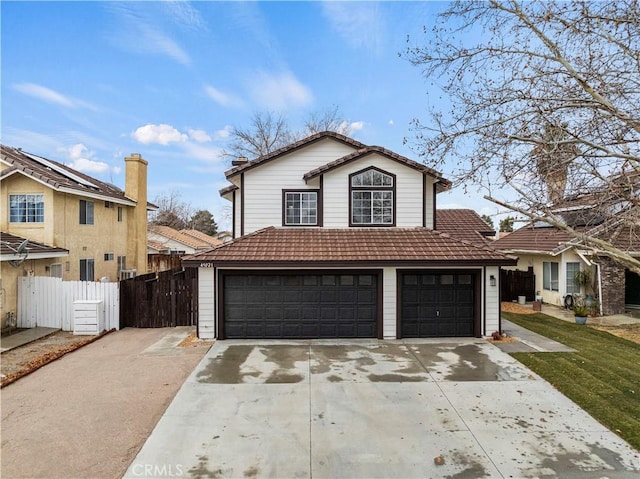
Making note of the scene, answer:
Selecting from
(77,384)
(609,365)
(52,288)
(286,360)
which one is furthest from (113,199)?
(609,365)

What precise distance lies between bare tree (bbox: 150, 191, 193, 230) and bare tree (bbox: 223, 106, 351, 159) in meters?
24.4

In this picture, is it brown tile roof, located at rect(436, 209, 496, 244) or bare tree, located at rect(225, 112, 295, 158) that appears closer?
brown tile roof, located at rect(436, 209, 496, 244)

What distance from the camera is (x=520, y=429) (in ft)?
19.1

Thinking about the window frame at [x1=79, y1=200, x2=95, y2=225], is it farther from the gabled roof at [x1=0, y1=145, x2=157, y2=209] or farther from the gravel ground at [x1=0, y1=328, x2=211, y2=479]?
the gravel ground at [x1=0, y1=328, x2=211, y2=479]

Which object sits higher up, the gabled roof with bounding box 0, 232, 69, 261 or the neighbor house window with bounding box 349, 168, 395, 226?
the neighbor house window with bounding box 349, 168, 395, 226

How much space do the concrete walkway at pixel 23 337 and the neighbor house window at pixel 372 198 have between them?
1035 cm

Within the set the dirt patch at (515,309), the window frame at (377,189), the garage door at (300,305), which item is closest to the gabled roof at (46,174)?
the garage door at (300,305)

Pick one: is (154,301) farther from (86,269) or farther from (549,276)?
(549,276)

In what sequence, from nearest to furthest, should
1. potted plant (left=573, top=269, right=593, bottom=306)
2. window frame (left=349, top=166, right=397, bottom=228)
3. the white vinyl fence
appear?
1. the white vinyl fence
2. window frame (left=349, top=166, right=397, bottom=228)
3. potted plant (left=573, top=269, right=593, bottom=306)

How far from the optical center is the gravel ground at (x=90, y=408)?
493 cm

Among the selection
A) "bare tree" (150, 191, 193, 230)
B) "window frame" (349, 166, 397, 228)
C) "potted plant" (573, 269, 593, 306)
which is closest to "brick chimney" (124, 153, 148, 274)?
"window frame" (349, 166, 397, 228)

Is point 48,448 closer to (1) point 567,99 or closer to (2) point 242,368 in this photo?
(2) point 242,368

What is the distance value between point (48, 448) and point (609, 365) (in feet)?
37.4

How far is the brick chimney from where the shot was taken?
2019cm
